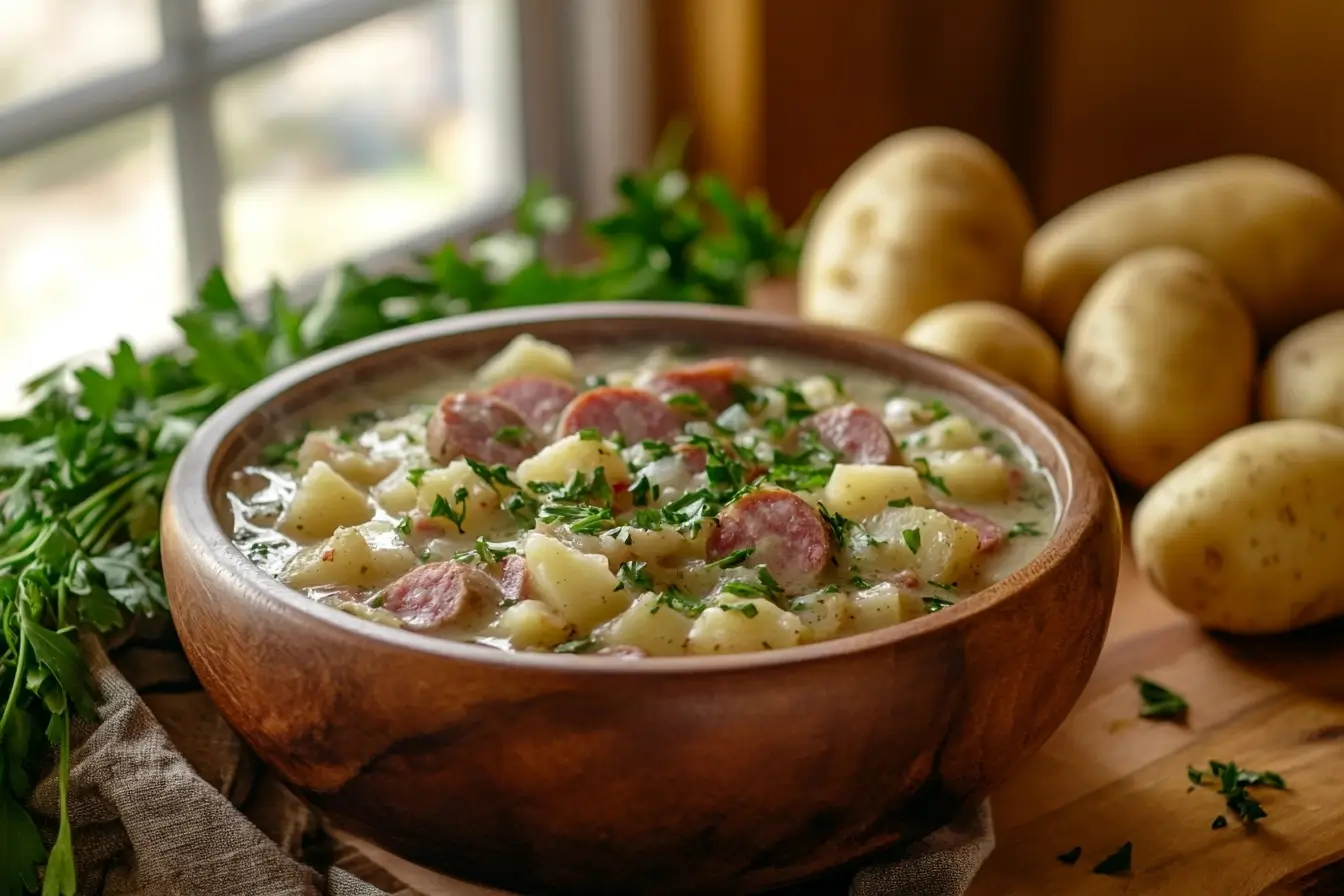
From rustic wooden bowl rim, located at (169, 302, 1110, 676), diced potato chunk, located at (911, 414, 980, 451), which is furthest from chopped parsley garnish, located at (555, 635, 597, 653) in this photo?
diced potato chunk, located at (911, 414, 980, 451)

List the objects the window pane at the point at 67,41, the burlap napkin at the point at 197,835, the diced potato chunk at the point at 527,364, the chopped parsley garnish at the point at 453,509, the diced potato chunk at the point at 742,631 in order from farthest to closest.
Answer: the window pane at the point at 67,41 → the diced potato chunk at the point at 527,364 → the chopped parsley garnish at the point at 453,509 → the burlap napkin at the point at 197,835 → the diced potato chunk at the point at 742,631

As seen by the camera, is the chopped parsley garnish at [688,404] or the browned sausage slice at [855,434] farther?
the chopped parsley garnish at [688,404]

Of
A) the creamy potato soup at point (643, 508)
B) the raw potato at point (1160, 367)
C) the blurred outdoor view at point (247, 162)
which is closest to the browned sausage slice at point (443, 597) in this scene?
the creamy potato soup at point (643, 508)

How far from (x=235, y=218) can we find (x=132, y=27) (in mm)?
520

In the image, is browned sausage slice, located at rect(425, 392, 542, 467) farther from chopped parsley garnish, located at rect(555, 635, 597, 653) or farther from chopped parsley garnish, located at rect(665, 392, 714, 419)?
chopped parsley garnish, located at rect(555, 635, 597, 653)

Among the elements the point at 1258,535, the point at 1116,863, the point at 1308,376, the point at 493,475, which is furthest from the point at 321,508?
the point at 1308,376

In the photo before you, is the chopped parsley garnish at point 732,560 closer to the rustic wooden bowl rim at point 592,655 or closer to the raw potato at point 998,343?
the rustic wooden bowl rim at point 592,655

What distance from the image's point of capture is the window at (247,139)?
3236mm

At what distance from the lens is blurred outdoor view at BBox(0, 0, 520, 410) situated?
3.25 metres

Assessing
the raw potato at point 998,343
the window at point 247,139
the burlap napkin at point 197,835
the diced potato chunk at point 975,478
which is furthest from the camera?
the window at point 247,139

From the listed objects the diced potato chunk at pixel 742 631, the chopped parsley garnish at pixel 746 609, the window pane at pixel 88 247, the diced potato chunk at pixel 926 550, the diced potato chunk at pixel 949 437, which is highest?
the chopped parsley garnish at pixel 746 609

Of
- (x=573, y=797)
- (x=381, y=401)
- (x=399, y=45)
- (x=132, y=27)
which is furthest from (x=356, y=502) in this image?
(x=399, y=45)

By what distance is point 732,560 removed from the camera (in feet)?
5.62

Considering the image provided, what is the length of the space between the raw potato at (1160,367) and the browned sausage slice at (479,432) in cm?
93
